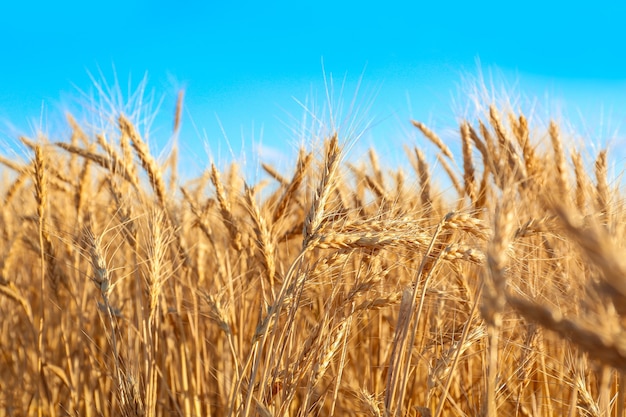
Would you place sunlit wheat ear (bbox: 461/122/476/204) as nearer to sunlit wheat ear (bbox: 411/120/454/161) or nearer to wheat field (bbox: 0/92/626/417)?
wheat field (bbox: 0/92/626/417)

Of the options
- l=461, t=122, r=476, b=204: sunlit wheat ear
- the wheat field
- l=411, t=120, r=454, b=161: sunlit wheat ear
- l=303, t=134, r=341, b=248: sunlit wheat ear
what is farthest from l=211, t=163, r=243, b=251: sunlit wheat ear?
l=411, t=120, r=454, b=161: sunlit wheat ear

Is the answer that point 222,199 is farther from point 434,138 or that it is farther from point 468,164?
point 434,138

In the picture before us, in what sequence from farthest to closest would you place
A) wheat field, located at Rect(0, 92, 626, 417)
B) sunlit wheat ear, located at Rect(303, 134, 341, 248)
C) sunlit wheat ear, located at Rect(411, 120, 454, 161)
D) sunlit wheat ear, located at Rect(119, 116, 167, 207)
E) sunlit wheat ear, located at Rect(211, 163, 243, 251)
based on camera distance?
sunlit wheat ear, located at Rect(411, 120, 454, 161) → sunlit wheat ear, located at Rect(119, 116, 167, 207) → sunlit wheat ear, located at Rect(211, 163, 243, 251) → sunlit wheat ear, located at Rect(303, 134, 341, 248) → wheat field, located at Rect(0, 92, 626, 417)

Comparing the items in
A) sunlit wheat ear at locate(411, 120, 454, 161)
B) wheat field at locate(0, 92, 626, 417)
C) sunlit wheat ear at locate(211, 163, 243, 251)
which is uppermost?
sunlit wheat ear at locate(411, 120, 454, 161)

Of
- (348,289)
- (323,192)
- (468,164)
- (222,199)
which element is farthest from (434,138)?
(323,192)

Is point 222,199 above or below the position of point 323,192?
above

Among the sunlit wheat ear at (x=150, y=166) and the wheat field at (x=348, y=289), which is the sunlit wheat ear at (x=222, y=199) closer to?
the wheat field at (x=348, y=289)

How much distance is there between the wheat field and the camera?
126 cm

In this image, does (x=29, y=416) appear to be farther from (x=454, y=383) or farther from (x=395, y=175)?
(x=395, y=175)

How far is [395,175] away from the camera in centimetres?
287

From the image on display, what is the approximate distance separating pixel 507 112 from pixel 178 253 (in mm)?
1591

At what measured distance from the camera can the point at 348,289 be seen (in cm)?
177

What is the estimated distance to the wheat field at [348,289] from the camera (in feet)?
4.13

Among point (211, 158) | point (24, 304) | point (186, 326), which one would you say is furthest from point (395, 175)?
point (24, 304)
